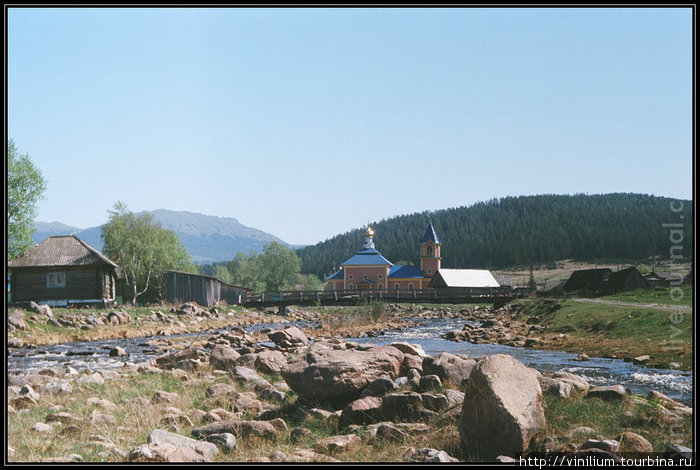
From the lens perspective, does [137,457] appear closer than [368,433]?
Yes

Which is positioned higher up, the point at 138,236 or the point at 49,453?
the point at 138,236

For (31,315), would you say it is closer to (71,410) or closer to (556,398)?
(71,410)

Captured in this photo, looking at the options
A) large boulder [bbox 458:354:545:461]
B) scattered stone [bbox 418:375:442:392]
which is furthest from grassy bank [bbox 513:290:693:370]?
large boulder [bbox 458:354:545:461]

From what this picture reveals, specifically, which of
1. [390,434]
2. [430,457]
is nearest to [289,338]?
[390,434]

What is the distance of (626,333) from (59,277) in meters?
39.5

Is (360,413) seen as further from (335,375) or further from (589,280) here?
(589,280)

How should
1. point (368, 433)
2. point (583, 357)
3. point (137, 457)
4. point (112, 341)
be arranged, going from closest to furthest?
1. point (137, 457)
2. point (368, 433)
3. point (583, 357)
4. point (112, 341)

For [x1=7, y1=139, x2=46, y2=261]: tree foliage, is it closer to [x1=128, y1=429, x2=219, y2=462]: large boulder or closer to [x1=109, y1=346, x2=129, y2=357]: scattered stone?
[x1=109, y1=346, x2=129, y2=357]: scattered stone

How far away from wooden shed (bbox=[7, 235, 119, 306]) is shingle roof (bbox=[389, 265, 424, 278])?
63.6 m

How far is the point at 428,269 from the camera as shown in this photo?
10238 cm

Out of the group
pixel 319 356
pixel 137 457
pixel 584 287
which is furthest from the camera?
pixel 584 287

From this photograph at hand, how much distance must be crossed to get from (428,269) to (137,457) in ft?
314

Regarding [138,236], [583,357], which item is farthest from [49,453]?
[138,236]

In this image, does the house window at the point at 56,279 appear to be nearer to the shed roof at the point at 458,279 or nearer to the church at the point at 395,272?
the church at the point at 395,272
